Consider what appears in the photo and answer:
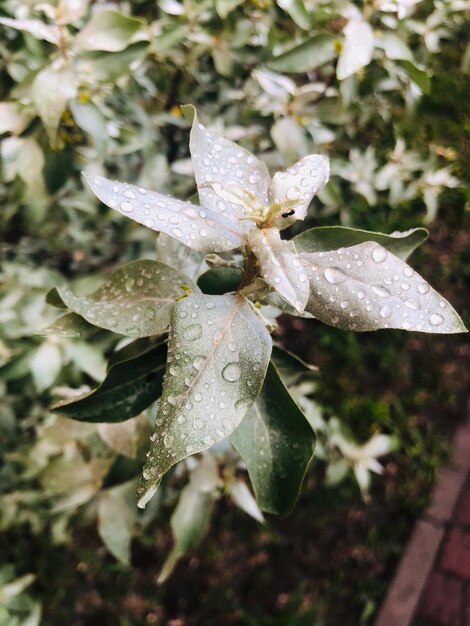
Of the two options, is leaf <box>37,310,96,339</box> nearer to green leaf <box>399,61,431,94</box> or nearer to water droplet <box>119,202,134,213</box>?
water droplet <box>119,202,134,213</box>

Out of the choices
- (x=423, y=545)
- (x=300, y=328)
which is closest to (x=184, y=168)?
(x=300, y=328)

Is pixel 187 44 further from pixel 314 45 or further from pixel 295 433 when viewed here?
pixel 295 433

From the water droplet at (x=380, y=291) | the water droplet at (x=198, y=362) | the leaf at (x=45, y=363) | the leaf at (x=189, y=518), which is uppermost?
the water droplet at (x=380, y=291)

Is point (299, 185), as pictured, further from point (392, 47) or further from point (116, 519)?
point (116, 519)

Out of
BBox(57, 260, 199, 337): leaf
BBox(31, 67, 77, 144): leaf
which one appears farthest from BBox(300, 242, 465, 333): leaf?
BBox(31, 67, 77, 144): leaf

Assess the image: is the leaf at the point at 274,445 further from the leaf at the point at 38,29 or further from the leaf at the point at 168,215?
the leaf at the point at 38,29

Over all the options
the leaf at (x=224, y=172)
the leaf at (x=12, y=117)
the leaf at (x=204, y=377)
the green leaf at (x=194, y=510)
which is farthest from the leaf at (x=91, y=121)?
the green leaf at (x=194, y=510)
